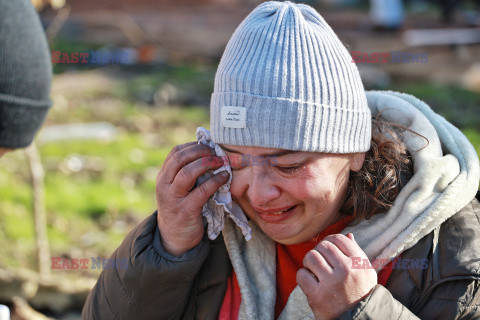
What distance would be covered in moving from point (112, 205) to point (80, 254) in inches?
33.0

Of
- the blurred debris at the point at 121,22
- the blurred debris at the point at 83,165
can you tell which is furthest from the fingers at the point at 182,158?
the blurred debris at the point at 121,22

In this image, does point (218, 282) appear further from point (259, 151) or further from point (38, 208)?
point (38, 208)

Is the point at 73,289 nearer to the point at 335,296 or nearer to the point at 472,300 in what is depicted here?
the point at 335,296

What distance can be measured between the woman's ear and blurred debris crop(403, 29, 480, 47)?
11202 millimetres

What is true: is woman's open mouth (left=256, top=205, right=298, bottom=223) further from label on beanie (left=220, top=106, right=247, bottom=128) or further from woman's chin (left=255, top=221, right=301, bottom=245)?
label on beanie (left=220, top=106, right=247, bottom=128)

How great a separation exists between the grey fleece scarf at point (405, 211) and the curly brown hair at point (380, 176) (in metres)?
0.04

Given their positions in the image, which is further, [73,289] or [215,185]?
[73,289]

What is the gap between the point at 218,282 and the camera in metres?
2.57

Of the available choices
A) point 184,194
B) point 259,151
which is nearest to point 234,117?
point 259,151

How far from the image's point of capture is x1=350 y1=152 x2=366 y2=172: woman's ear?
246 cm

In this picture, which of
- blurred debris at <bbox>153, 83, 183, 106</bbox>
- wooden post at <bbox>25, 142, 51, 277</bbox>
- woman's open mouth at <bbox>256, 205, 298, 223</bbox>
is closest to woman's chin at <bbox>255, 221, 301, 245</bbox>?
woman's open mouth at <bbox>256, 205, 298, 223</bbox>

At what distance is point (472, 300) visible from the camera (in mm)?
2070

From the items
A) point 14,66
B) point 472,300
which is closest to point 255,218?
point 472,300

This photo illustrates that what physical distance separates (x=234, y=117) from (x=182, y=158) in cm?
31
